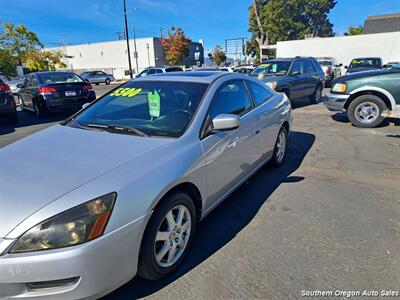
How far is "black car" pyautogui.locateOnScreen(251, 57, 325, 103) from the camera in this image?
924 cm

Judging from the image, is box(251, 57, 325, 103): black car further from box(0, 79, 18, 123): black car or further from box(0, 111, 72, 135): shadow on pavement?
box(0, 79, 18, 123): black car

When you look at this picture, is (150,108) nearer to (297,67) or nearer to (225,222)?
(225,222)

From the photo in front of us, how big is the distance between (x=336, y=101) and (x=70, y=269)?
7.27 metres

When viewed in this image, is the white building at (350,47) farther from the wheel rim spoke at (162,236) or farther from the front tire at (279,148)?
the wheel rim spoke at (162,236)

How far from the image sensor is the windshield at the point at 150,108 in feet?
9.25

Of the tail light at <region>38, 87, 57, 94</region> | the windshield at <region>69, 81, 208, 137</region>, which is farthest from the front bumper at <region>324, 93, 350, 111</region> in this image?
the tail light at <region>38, 87, 57, 94</region>

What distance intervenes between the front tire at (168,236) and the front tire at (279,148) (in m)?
2.33

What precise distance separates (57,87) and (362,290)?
361 inches

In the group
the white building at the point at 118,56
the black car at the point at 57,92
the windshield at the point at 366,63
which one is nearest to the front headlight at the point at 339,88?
the black car at the point at 57,92

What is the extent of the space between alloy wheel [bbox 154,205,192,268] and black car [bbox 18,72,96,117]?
26.0ft

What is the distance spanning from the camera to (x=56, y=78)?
959cm

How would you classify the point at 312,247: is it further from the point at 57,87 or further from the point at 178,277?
the point at 57,87

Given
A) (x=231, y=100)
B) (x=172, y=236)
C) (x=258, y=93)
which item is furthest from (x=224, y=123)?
(x=258, y=93)

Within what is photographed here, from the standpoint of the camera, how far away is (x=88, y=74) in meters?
34.8
